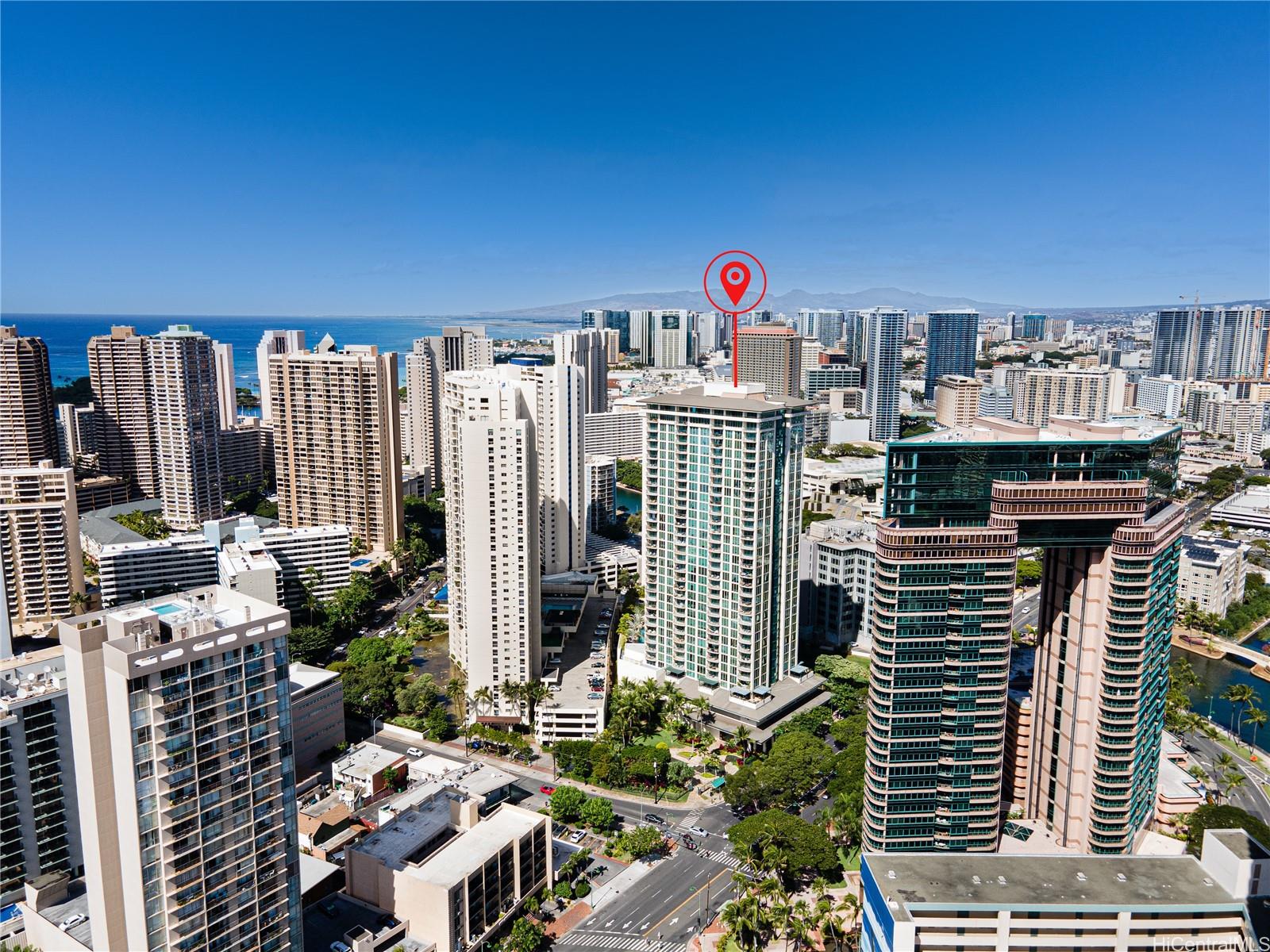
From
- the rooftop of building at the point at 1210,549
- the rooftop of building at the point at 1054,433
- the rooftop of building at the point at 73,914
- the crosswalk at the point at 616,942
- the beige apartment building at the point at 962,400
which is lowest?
the crosswalk at the point at 616,942

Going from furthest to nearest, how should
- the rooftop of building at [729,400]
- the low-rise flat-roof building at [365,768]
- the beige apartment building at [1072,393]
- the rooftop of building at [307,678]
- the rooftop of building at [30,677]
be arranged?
the beige apartment building at [1072,393]
the rooftop of building at [729,400]
the rooftop of building at [307,678]
the low-rise flat-roof building at [365,768]
the rooftop of building at [30,677]

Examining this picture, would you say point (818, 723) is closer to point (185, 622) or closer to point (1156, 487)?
point (1156, 487)

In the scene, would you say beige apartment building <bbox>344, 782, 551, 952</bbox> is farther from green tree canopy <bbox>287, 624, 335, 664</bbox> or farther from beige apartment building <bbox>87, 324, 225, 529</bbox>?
beige apartment building <bbox>87, 324, 225, 529</bbox>

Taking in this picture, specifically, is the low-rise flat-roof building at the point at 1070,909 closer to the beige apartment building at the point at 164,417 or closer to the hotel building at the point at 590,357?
the beige apartment building at the point at 164,417

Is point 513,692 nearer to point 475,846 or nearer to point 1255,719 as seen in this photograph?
point 475,846

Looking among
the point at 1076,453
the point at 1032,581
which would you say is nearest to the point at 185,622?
the point at 1076,453

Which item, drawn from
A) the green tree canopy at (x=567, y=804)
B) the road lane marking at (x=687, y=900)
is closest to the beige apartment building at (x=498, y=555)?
the green tree canopy at (x=567, y=804)

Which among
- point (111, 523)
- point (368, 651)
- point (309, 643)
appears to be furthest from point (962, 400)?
point (111, 523)
